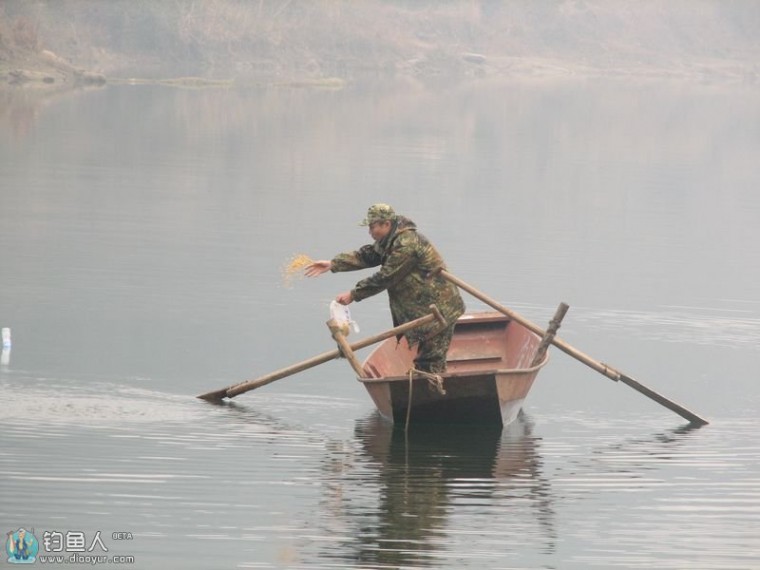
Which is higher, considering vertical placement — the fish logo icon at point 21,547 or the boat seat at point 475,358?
the boat seat at point 475,358

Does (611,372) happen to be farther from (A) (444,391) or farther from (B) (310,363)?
(B) (310,363)

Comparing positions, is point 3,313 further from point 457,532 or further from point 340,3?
point 340,3

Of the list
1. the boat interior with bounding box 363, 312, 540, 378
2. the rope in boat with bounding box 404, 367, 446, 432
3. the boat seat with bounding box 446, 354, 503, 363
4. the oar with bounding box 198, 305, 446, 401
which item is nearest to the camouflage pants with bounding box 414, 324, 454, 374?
the oar with bounding box 198, 305, 446, 401

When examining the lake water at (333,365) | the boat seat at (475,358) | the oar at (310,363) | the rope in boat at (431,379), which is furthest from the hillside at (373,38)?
the rope in boat at (431,379)

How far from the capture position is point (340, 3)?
267 ft

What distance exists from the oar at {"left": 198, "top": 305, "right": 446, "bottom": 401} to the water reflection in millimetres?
627

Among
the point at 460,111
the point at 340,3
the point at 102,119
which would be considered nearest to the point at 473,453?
the point at 102,119

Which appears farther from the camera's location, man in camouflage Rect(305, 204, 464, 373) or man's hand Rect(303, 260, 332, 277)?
man's hand Rect(303, 260, 332, 277)

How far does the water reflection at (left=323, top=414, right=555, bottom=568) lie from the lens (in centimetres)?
1045

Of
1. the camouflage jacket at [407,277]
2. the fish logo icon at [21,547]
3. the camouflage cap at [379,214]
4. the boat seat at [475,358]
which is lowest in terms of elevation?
the fish logo icon at [21,547]

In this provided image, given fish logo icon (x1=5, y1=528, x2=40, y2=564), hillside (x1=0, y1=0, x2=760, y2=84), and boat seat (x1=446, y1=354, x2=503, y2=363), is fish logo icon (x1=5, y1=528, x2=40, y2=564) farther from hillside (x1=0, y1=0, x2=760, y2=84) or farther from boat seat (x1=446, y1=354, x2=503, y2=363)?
hillside (x1=0, y1=0, x2=760, y2=84)

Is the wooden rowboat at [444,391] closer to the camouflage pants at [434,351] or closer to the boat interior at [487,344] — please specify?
the camouflage pants at [434,351]

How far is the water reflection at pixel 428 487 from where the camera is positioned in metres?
10.5

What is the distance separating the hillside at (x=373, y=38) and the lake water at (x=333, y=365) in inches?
1030
